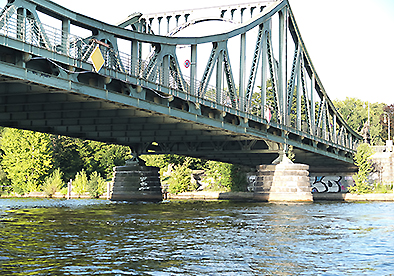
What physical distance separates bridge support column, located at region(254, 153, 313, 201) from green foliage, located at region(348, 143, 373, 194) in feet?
75.8

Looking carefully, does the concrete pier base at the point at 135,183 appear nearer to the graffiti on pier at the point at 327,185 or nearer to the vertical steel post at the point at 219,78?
the vertical steel post at the point at 219,78

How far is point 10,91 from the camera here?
3294 cm

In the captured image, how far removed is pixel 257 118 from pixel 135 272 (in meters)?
38.6

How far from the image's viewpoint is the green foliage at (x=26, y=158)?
94250mm

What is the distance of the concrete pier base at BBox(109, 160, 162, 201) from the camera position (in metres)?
Answer: 66.7

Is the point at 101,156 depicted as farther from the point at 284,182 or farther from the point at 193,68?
the point at 193,68

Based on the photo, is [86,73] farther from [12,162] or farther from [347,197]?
[12,162]

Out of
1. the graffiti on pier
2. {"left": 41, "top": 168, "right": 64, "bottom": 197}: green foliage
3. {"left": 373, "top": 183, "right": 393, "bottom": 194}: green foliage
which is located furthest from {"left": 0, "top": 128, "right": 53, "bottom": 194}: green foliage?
{"left": 373, "top": 183, "right": 393, "bottom": 194}: green foliage

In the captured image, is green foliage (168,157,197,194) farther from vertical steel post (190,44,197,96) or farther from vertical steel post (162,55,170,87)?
vertical steel post (162,55,170,87)

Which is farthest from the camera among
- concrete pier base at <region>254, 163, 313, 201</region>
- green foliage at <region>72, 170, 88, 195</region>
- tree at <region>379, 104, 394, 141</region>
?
tree at <region>379, 104, 394, 141</region>

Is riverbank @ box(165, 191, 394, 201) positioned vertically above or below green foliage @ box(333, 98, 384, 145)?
below

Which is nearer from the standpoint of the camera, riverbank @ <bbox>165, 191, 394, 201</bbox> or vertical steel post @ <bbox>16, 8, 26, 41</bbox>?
vertical steel post @ <bbox>16, 8, 26, 41</bbox>

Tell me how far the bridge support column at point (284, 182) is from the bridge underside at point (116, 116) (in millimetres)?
2107

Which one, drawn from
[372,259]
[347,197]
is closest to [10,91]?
[372,259]
